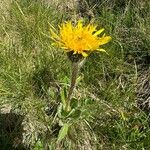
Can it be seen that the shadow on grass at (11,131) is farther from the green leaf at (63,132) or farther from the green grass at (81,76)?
the green leaf at (63,132)

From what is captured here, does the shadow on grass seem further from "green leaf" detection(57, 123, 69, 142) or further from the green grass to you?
"green leaf" detection(57, 123, 69, 142)

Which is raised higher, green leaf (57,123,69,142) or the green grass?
the green grass

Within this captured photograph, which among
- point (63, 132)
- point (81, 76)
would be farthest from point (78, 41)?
point (81, 76)

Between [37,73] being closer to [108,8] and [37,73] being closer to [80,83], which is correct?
[80,83]

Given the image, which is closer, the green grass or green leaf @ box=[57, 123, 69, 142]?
green leaf @ box=[57, 123, 69, 142]

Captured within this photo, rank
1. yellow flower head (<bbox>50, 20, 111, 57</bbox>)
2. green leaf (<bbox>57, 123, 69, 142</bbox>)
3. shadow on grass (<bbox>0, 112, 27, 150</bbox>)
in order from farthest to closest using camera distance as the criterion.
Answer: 1. shadow on grass (<bbox>0, 112, 27, 150</bbox>)
2. green leaf (<bbox>57, 123, 69, 142</bbox>)
3. yellow flower head (<bbox>50, 20, 111, 57</bbox>)

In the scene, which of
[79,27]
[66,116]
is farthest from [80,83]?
[79,27]

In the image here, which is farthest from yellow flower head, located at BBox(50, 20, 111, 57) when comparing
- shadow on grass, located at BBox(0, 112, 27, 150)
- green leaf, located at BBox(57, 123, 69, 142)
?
shadow on grass, located at BBox(0, 112, 27, 150)

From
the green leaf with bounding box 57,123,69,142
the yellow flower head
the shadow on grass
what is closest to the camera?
the yellow flower head
